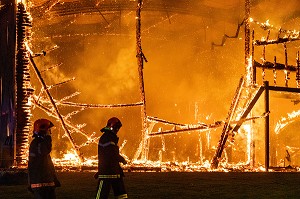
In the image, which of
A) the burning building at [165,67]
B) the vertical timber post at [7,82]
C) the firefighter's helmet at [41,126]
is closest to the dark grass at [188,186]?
the vertical timber post at [7,82]

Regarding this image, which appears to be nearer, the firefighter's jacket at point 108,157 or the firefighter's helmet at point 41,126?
the firefighter's helmet at point 41,126

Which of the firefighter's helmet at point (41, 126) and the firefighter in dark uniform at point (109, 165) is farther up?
the firefighter's helmet at point (41, 126)

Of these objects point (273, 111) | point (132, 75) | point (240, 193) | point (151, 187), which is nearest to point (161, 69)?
point (132, 75)

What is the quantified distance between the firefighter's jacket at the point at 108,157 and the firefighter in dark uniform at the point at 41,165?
1172 millimetres

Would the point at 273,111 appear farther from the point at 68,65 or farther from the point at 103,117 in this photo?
the point at 68,65

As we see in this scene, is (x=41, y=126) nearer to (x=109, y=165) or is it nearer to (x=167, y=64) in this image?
(x=109, y=165)

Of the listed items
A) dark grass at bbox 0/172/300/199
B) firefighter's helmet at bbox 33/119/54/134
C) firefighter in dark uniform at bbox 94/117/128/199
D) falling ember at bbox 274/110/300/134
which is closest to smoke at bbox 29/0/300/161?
falling ember at bbox 274/110/300/134

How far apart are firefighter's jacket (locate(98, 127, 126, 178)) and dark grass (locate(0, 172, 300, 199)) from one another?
6.20 ft

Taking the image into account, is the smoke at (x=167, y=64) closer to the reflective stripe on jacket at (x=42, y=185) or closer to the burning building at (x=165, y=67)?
the burning building at (x=165, y=67)

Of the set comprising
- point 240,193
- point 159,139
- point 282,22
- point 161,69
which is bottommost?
point 240,193

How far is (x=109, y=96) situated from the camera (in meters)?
19.1

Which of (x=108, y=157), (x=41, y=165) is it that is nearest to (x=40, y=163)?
(x=41, y=165)

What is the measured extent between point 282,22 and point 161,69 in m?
4.81

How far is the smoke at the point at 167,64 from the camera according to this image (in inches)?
734
